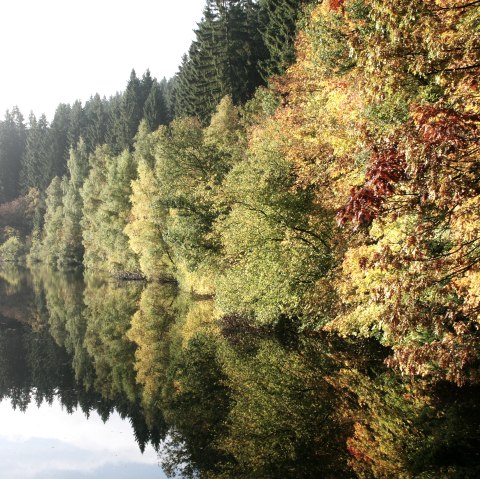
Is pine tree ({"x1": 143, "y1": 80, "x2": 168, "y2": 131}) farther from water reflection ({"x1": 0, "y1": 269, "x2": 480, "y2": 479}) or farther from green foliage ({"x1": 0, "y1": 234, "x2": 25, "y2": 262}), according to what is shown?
water reflection ({"x1": 0, "y1": 269, "x2": 480, "y2": 479})

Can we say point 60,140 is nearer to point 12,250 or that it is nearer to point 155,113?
point 12,250

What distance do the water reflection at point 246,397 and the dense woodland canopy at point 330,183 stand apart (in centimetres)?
127

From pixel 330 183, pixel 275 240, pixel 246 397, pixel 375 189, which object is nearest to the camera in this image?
pixel 375 189

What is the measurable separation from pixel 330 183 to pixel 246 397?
33.3 feet

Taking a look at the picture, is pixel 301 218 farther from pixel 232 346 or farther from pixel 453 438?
pixel 453 438

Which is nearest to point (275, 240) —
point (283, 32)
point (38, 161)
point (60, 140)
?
point (283, 32)

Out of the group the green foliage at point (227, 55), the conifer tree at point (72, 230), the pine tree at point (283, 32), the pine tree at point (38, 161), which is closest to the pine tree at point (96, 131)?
the pine tree at point (38, 161)

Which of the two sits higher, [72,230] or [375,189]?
[72,230]

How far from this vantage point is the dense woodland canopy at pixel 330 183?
6.34m

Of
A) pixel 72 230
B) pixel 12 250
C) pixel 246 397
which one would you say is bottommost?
pixel 246 397

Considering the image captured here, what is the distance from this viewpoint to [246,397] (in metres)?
14.4

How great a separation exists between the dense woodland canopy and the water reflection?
1265mm

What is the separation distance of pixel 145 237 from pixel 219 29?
22.2 m

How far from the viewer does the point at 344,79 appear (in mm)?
18312
